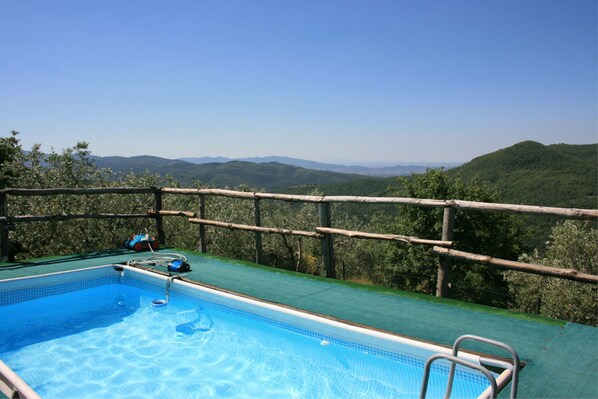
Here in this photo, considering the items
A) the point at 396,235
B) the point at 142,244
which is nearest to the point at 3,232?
the point at 142,244

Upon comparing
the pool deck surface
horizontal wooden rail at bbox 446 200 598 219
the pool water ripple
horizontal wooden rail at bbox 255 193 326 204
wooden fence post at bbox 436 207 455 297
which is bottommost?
the pool water ripple

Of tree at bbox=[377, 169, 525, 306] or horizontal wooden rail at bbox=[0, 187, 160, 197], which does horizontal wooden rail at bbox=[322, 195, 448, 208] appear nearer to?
horizontal wooden rail at bbox=[0, 187, 160, 197]

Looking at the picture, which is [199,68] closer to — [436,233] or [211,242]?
[211,242]

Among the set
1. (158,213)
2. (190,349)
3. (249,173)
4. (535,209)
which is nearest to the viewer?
(535,209)

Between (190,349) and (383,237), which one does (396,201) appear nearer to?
(383,237)

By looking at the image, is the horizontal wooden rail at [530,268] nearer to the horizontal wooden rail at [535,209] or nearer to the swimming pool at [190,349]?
the horizontal wooden rail at [535,209]

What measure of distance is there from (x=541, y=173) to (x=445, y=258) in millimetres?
47074

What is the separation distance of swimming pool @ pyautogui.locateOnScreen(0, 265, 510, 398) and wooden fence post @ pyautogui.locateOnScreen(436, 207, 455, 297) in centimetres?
125

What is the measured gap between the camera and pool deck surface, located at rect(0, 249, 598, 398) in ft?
7.66

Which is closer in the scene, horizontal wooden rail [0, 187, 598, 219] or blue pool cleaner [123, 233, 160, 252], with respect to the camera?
horizontal wooden rail [0, 187, 598, 219]

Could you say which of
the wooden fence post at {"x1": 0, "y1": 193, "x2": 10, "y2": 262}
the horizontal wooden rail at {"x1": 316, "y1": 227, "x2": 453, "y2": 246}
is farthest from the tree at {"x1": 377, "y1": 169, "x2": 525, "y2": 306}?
the wooden fence post at {"x1": 0, "y1": 193, "x2": 10, "y2": 262}

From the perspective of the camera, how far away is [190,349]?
382cm

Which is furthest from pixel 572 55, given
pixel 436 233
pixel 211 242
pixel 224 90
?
pixel 211 242

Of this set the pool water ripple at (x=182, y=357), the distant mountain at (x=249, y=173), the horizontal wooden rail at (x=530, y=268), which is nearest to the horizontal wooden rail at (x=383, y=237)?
the horizontal wooden rail at (x=530, y=268)
